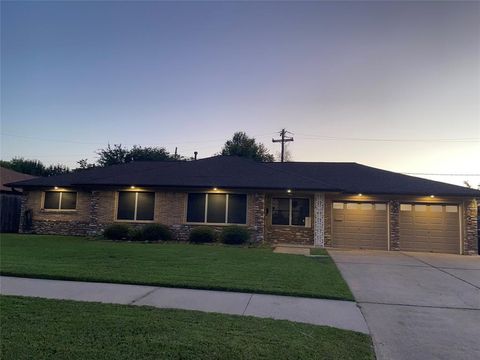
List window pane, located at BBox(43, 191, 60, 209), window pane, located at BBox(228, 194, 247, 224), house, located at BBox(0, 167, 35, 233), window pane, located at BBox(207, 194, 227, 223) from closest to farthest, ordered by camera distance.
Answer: window pane, located at BBox(228, 194, 247, 224) < window pane, located at BBox(207, 194, 227, 223) < window pane, located at BBox(43, 191, 60, 209) < house, located at BBox(0, 167, 35, 233)

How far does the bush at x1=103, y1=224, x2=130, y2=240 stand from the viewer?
1576 centimetres

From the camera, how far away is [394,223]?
1562cm

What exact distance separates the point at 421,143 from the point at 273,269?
16.8 meters

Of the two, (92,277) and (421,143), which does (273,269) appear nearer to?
(92,277)

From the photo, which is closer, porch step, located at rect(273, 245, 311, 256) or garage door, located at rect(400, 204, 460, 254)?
porch step, located at rect(273, 245, 311, 256)

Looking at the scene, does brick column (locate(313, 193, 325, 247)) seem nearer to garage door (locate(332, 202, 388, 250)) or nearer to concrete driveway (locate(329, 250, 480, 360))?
garage door (locate(332, 202, 388, 250))

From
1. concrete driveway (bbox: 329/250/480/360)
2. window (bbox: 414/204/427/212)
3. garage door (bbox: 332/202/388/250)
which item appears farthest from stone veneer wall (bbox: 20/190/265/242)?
window (bbox: 414/204/427/212)

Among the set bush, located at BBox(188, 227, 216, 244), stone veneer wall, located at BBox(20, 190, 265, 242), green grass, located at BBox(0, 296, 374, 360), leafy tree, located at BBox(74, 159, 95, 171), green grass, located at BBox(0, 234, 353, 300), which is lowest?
green grass, located at BBox(0, 234, 353, 300)

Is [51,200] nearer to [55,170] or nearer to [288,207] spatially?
[288,207]

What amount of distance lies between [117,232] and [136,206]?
1.73m

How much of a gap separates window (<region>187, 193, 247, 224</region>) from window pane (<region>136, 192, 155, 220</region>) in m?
1.98

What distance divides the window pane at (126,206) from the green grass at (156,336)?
39.3 feet

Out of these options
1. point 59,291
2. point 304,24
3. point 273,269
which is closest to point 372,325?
point 273,269

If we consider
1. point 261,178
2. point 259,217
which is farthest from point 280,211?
point 261,178
